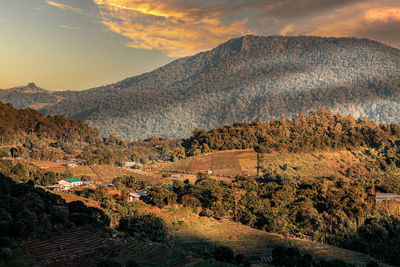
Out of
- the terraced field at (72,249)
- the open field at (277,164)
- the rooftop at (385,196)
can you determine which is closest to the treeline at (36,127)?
the open field at (277,164)

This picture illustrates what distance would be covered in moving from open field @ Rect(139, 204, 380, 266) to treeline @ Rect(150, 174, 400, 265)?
238 centimetres

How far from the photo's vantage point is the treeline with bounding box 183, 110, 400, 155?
3691 inches

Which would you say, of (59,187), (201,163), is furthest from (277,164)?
(59,187)

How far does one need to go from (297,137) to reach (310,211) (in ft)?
191

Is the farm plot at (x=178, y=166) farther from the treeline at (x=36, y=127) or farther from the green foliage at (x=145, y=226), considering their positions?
the green foliage at (x=145, y=226)

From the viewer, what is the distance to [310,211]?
45.6 metres

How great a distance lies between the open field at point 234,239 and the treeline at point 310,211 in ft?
7.81

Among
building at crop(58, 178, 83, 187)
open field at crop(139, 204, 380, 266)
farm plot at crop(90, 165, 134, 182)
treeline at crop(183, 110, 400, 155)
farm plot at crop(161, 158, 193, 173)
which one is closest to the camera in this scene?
open field at crop(139, 204, 380, 266)

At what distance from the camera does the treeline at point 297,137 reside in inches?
3691

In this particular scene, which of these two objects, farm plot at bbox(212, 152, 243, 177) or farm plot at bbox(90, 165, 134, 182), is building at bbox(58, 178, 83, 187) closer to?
farm plot at bbox(90, 165, 134, 182)

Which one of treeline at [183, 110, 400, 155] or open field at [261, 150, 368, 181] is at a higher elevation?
treeline at [183, 110, 400, 155]

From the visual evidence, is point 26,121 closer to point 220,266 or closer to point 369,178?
point 369,178

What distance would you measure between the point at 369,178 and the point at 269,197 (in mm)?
37469

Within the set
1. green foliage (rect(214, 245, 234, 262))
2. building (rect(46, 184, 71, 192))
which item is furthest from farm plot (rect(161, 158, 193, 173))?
green foliage (rect(214, 245, 234, 262))
